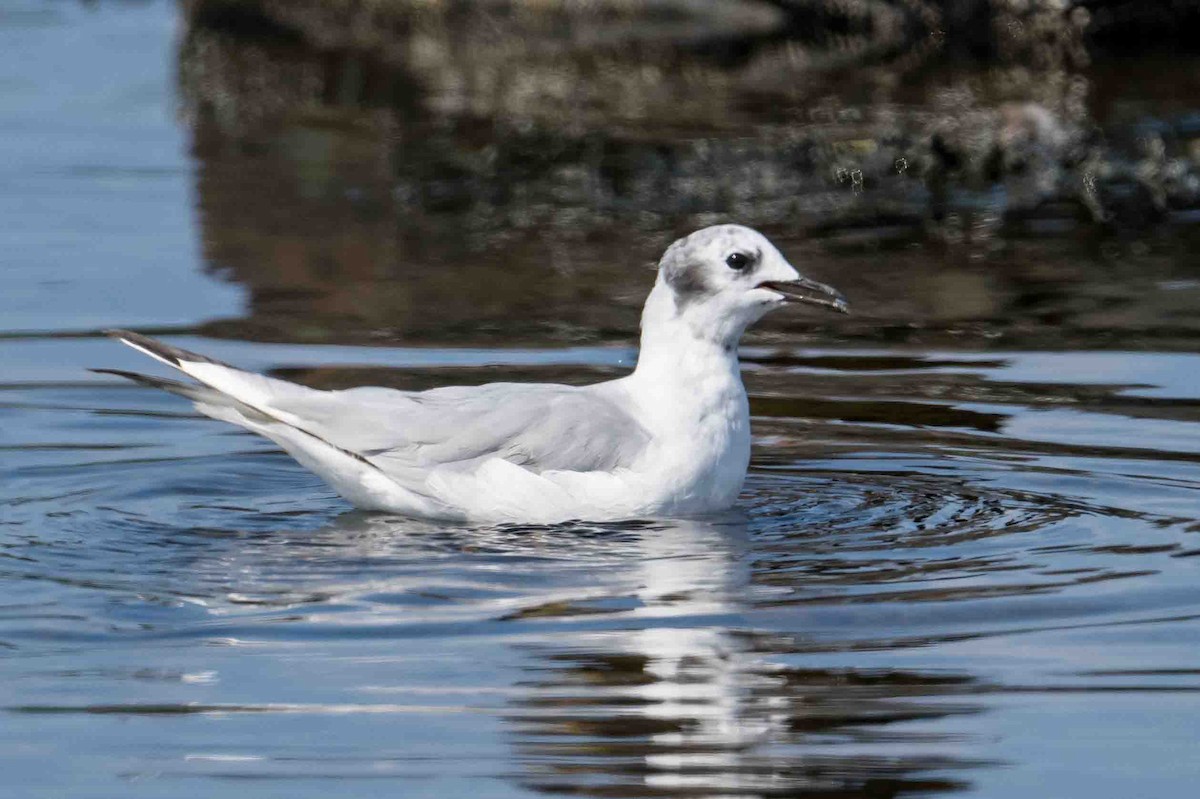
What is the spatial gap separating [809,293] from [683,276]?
15.9 inches

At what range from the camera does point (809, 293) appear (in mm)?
7262

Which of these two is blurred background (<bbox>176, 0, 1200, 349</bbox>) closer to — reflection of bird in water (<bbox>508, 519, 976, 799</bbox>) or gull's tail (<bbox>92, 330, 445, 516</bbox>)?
Answer: gull's tail (<bbox>92, 330, 445, 516</bbox>)

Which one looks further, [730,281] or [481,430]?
[730,281]

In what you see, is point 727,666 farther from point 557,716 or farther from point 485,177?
point 485,177

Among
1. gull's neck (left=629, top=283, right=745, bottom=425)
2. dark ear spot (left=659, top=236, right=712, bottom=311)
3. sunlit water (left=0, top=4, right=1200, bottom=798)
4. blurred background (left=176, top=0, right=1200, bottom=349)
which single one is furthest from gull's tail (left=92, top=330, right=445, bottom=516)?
blurred background (left=176, top=0, right=1200, bottom=349)

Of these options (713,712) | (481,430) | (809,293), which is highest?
(809,293)

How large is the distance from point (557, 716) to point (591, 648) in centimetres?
58

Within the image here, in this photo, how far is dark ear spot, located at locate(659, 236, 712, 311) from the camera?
7.25 meters

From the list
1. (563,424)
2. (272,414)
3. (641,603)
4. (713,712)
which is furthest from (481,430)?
(713,712)

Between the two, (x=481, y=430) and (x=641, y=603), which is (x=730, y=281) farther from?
(x=641, y=603)

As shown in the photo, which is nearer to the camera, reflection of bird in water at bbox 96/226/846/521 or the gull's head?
reflection of bird in water at bbox 96/226/846/521

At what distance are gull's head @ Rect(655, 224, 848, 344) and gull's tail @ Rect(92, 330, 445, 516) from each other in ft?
3.43

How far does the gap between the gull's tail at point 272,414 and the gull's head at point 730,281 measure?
41.1 inches

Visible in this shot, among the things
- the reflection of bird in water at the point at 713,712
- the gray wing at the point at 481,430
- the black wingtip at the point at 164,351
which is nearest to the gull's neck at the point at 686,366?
the gray wing at the point at 481,430
